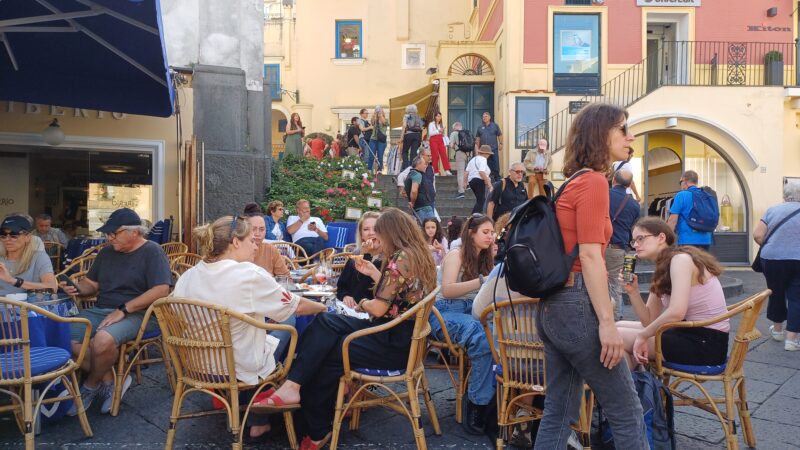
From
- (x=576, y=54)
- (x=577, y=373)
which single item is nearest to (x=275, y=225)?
(x=577, y=373)

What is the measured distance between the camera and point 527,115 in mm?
15805

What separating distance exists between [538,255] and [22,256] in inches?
159

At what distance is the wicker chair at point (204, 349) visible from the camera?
305 cm

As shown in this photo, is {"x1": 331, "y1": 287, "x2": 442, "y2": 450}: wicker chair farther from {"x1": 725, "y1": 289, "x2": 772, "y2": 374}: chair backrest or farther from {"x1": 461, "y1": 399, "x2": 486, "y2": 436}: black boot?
{"x1": 725, "y1": 289, "x2": 772, "y2": 374}: chair backrest

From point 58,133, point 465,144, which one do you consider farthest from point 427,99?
point 58,133

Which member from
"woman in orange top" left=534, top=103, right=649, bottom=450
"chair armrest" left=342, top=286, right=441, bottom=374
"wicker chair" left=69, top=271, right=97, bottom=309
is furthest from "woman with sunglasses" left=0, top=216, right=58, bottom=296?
"woman in orange top" left=534, top=103, right=649, bottom=450

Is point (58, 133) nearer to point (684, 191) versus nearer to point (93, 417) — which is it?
point (93, 417)

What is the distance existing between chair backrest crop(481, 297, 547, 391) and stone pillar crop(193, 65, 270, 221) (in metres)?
7.88

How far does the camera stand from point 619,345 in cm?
225

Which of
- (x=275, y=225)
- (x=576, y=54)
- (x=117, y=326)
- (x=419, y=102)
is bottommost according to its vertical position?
(x=117, y=326)

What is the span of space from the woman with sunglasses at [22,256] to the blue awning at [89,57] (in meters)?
1.77

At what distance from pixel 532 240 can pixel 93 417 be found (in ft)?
10.2

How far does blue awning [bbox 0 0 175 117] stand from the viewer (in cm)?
571

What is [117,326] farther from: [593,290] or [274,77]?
[274,77]
